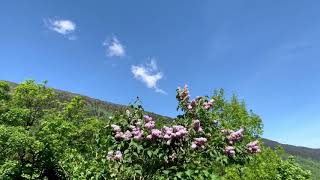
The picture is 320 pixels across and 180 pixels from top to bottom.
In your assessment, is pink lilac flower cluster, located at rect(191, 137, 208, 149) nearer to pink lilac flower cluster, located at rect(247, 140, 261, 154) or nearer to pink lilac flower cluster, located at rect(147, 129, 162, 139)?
pink lilac flower cluster, located at rect(147, 129, 162, 139)

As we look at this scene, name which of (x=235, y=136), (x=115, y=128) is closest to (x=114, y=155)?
(x=115, y=128)

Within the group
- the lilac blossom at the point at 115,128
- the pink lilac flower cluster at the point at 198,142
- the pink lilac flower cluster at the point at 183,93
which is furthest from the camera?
the pink lilac flower cluster at the point at 183,93

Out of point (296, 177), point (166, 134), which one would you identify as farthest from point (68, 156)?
point (166, 134)

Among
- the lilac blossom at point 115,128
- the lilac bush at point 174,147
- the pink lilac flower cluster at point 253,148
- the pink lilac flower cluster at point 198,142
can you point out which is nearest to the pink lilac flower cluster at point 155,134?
the lilac bush at point 174,147

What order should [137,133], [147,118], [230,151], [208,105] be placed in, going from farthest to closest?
[208,105], [147,118], [137,133], [230,151]

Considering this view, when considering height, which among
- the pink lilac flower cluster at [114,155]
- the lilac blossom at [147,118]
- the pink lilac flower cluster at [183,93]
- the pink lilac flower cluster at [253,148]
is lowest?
the pink lilac flower cluster at [114,155]

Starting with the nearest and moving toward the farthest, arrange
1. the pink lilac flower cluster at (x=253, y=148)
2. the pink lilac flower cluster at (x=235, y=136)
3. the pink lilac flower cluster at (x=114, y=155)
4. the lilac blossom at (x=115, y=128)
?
the pink lilac flower cluster at (x=114, y=155) → the pink lilac flower cluster at (x=235, y=136) → the pink lilac flower cluster at (x=253, y=148) → the lilac blossom at (x=115, y=128)

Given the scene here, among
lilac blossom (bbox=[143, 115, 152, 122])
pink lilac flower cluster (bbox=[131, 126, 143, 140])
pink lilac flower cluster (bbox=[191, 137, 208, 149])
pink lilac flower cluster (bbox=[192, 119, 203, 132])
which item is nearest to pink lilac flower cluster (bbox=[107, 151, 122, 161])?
pink lilac flower cluster (bbox=[131, 126, 143, 140])

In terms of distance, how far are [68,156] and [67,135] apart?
5.18 metres

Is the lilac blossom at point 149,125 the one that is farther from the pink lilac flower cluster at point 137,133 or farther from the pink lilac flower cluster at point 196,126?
the pink lilac flower cluster at point 196,126

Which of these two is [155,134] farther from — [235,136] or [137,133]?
[235,136]

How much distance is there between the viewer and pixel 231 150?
10016 millimetres

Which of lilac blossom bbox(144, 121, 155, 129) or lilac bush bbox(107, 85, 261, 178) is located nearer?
lilac bush bbox(107, 85, 261, 178)

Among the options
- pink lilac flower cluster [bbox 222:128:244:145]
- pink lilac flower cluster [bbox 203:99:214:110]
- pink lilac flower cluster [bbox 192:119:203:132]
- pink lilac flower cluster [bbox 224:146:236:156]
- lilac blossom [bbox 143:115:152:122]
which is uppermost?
pink lilac flower cluster [bbox 203:99:214:110]
